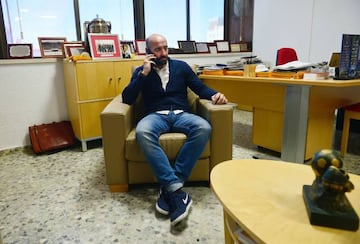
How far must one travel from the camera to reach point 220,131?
1.83 metres

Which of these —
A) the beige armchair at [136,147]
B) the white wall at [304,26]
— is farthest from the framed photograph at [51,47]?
the white wall at [304,26]

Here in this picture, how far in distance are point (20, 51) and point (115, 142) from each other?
64.9 inches

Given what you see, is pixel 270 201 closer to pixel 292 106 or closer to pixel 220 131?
pixel 220 131

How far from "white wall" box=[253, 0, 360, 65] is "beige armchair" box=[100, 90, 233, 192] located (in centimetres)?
251

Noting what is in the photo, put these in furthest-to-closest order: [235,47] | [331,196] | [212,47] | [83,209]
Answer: [235,47] < [212,47] < [83,209] < [331,196]

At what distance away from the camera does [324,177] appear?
31.5 inches

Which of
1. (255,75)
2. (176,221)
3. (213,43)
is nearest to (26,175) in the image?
(176,221)

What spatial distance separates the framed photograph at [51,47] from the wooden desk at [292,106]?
1468 mm

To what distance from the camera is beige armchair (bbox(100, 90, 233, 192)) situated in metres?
1.76

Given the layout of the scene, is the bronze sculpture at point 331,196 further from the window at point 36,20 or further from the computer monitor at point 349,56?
the window at point 36,20

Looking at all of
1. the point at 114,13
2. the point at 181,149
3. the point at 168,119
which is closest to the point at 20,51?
the point at 114,13

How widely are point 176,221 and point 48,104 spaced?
2025 mm

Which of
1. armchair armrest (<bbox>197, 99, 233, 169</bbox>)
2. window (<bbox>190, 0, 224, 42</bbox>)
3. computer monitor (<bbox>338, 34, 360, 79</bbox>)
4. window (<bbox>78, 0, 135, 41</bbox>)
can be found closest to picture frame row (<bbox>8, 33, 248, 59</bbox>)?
window (<bbox>78, 0, 135, 41</bbox>)

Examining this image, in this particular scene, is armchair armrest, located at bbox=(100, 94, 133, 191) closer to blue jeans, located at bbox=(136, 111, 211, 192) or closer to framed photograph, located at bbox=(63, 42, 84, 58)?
blue jeans, located at bbox=(136, 111, 211, 192)
